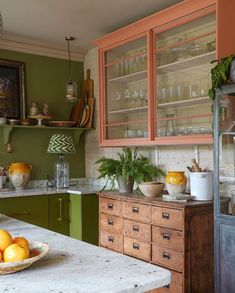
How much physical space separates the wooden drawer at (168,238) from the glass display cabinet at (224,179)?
283 mm

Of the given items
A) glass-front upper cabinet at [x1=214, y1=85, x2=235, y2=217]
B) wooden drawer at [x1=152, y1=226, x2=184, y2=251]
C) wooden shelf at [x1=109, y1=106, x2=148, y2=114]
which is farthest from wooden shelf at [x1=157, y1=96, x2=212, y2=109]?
wooden drawer at [x1=152, y1=226, x2=184, y2=251]

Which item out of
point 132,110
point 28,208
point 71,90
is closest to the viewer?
point 132,110

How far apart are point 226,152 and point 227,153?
10 millimetres

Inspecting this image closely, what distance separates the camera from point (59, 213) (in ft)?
12.7

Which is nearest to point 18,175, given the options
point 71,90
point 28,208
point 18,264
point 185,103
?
point 28,208

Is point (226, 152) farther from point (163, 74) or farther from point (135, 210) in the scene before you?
point (163, 74)

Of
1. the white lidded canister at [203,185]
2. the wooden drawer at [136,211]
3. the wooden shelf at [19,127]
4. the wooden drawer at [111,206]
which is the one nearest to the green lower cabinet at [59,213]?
the wooden drawer at [111,206]

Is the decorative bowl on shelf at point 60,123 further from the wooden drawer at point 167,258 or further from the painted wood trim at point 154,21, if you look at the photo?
the wooden drawer at point 167,258

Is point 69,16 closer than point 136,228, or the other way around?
point 136,228

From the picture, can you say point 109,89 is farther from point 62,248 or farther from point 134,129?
point 62,248

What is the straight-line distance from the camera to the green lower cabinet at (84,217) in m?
3.80

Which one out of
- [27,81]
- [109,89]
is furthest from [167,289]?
[27,81]

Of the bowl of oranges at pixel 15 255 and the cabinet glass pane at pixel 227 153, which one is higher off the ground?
the cabinet glass pane at pixel 227 153

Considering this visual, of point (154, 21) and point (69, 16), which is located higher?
point (69, 16)
